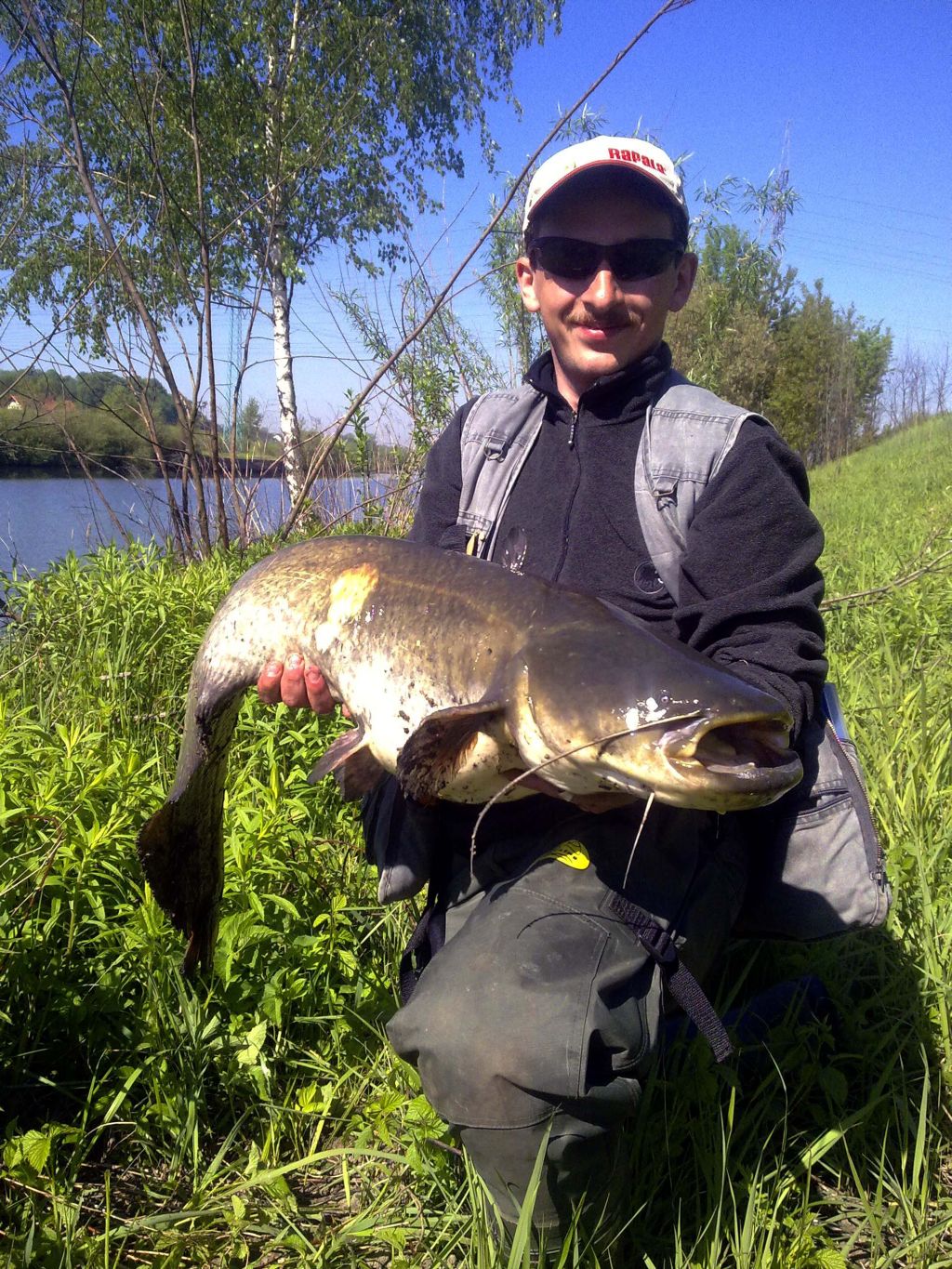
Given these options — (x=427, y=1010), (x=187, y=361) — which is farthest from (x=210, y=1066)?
(x=187, y=361)

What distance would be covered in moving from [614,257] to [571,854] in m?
1.50

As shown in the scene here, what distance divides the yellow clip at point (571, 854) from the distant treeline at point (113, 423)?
414cm

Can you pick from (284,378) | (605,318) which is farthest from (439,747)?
(284,378)

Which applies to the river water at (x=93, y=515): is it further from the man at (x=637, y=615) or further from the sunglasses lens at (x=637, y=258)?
the sunglasses lens at (x=637, y=258)

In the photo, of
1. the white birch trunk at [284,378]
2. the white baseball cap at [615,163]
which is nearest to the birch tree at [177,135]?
the white birch trunk at [284,378]

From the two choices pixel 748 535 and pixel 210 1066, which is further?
pixel 210 1066

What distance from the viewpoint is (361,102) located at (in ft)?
27.3

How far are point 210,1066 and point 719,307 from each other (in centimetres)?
1642

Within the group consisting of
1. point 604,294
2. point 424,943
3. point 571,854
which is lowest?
point 424,943

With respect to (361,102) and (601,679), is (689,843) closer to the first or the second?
(601,679)

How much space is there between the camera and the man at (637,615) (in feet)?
4.87

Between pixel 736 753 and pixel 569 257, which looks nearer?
pixel 736 753

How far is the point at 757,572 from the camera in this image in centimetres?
187

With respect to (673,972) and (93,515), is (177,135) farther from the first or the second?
(673,972)
